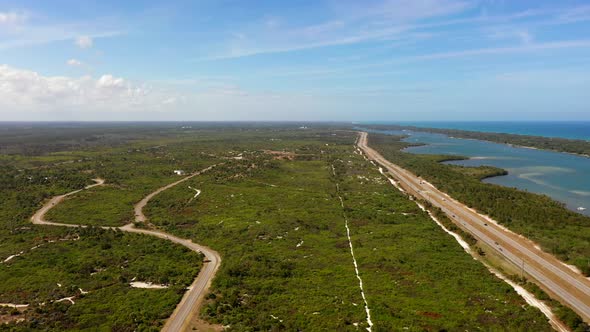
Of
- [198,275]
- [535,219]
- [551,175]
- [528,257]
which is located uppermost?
[551,175]

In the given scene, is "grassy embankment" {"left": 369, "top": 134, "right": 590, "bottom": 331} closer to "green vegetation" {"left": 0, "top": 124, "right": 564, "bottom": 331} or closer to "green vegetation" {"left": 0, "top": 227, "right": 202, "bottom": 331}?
"green vegetation" {"left": 0, "top": 124, "right": 564, "bottom": 331}

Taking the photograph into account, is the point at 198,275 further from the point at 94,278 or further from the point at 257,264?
the point at 94,278

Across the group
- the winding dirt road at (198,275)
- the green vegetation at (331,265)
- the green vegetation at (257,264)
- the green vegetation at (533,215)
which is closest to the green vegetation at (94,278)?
the green vegetation at (257,264)

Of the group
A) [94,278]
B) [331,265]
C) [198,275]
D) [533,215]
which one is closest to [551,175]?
[533,215]

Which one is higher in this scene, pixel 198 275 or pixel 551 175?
pixel 551 175

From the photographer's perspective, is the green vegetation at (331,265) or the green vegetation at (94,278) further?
the green vegetation at (331,265)

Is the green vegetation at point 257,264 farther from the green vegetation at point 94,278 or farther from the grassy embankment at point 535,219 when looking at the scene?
the grassy embankment at point 535,219
